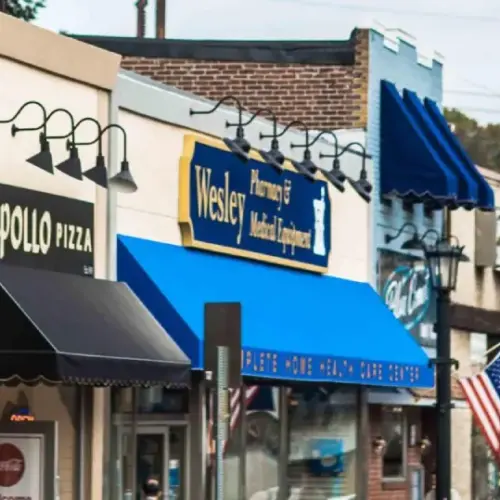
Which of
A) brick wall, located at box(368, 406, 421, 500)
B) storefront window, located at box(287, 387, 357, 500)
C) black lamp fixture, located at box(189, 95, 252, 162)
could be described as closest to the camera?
black lamp fixture, located at box(189, 95, 252, 162)

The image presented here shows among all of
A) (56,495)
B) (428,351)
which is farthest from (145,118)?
(428,351)

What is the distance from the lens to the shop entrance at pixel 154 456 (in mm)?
19438

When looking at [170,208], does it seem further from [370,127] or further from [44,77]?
[370,127]

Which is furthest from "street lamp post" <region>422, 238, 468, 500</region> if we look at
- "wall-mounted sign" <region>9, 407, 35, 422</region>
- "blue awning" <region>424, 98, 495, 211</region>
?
"wall-mounted sign" <region>9, 407, 35, 422</region>

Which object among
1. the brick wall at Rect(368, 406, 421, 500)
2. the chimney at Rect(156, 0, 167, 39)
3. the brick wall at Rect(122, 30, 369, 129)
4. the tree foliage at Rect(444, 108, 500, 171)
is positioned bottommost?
the brick wall at Rect(368, 406, 421, 500)

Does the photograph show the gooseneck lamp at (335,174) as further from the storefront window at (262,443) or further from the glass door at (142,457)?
the glass door at (142,457)

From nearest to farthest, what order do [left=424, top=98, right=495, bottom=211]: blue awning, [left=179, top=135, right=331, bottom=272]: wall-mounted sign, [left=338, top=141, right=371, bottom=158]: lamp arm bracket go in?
[left=179, top=135, right=331, bottom=272]: wall-mounted sign, [left=338, top=141, right=371, bottom=158]: lamp arm bracket, [left=424, top=98, right=495, bottom=211]: blue awning

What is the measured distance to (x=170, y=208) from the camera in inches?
805

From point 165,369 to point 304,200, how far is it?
6.56m

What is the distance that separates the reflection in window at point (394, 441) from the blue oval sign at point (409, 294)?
1455mm

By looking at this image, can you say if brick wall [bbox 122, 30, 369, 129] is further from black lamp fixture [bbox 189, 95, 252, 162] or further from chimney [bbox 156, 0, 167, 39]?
chimney [bbox 156, 0, 167, 39]

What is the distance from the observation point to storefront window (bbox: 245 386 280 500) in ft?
72.7

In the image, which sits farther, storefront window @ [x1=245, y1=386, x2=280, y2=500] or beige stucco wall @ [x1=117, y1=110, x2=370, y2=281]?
storefront window @ [x1=245, y1=386, x2=280, y2=500]

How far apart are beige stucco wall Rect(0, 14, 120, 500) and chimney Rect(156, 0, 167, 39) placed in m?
20.4
